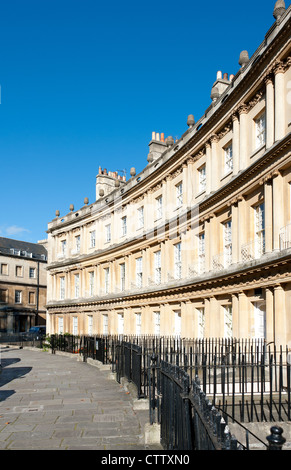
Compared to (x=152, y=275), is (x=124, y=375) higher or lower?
lower

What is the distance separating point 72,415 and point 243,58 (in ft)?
47.1

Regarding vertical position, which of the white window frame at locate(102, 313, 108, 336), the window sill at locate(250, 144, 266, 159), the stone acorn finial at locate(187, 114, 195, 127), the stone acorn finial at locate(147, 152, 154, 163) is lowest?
the white window frame at locate(102, 313, 108, 336)

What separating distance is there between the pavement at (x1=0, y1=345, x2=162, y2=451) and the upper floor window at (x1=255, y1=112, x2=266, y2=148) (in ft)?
31.7

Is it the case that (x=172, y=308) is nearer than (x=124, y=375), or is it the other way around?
(x=124, y=375)

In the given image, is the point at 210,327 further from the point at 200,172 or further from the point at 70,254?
the point at 70,254

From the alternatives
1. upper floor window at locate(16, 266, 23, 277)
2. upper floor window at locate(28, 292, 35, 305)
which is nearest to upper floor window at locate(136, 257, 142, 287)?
upper floor window at locate(16, 266, 23, 277)

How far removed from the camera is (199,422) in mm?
4285

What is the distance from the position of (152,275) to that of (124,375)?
13.3m

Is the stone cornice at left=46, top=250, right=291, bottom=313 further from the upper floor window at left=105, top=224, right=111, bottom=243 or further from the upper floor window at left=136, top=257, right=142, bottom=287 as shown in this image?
the upper floor window at left=105, top=224, right=111, bottom=243

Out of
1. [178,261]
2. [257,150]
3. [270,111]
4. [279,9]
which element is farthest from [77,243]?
[279,9]

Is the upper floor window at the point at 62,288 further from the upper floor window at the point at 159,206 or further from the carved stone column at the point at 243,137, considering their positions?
the carved stone column at the point at 243,137

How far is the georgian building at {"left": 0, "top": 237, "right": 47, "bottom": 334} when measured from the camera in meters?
51.5

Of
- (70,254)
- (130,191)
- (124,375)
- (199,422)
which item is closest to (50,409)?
(124,375)

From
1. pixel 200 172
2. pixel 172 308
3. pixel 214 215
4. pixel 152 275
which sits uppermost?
pixel 200 172
